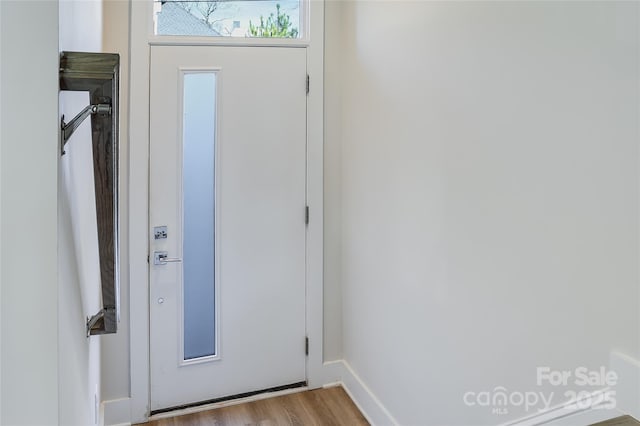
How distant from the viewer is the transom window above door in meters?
2.48

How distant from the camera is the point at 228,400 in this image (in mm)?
2686

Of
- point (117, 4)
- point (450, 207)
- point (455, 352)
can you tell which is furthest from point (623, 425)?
point (117, 4)

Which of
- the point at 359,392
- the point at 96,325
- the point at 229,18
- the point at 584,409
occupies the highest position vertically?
the point at 229,18

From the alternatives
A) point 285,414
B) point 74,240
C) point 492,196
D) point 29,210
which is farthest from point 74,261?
point 285,414

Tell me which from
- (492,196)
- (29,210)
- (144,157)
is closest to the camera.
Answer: (29,210)

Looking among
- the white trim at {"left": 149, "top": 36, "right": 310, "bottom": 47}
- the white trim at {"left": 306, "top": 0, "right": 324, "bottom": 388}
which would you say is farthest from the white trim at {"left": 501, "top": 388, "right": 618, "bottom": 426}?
the white trim at {"left": 149, "top": 36, "right": 310, "bottom": 47}

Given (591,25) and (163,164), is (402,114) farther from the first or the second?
(163,164)

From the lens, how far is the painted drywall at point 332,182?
8.98 ft

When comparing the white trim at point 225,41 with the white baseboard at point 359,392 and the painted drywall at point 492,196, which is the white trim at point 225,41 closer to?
the painted drywall at point 492,196

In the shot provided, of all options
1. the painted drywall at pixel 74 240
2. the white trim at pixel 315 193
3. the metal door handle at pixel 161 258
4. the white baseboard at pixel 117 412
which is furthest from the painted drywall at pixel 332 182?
the painted drywall at pixel 74 240

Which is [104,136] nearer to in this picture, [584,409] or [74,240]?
[74,240]

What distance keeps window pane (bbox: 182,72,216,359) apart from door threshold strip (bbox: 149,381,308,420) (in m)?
0.29

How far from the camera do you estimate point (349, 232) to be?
2.72 m

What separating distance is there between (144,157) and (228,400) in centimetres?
152
